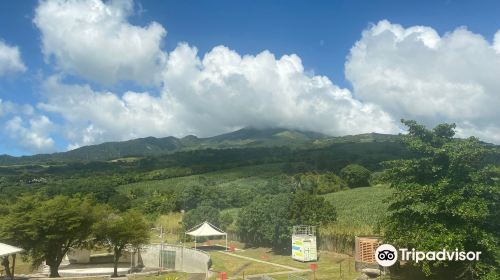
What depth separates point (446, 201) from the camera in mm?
18656

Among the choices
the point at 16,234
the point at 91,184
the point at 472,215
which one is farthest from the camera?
the point at 91,184

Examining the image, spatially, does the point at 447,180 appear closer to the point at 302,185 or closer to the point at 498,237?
the point at 498,237

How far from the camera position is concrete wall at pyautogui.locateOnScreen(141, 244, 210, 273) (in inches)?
1470

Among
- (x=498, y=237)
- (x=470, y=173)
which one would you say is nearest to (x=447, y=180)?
(x=470, y=173)

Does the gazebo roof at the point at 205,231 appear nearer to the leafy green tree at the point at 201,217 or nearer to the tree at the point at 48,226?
the leafy green tree at the point at 201,217

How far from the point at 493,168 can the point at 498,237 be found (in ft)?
9.32

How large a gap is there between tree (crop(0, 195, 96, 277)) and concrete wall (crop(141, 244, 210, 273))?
858cm

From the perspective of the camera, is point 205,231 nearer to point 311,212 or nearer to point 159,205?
point 311,212

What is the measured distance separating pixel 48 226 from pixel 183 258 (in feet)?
40.1

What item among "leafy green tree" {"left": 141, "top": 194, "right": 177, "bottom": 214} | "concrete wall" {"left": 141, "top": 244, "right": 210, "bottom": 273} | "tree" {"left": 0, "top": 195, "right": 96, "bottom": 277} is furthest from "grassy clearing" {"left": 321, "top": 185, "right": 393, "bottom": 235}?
"leafy green tree" {"left": 141, "top": 194, "right": 177, "bottom": 214}

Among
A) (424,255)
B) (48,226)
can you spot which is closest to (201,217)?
(48,226)

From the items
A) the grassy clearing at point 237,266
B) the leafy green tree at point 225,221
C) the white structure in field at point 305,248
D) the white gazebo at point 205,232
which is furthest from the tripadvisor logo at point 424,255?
the leafy green tree at point 225,221

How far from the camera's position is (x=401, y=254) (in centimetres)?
2173

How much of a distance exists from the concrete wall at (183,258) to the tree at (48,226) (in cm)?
858
